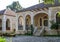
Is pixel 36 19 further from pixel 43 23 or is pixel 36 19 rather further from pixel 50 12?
pixel 50 12

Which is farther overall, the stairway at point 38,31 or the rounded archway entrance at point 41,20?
the rounded archway entrance at point 41,20

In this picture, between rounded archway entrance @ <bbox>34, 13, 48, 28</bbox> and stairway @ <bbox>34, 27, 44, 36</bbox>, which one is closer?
stairway @ <bbox>34, 27, 44, 36</bbox>

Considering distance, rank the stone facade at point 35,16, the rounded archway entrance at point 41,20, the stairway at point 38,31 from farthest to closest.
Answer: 1. the rounded archway entrance at point 41,20
2. the stone facade at point 35,16
3. the stairway at point 38,31

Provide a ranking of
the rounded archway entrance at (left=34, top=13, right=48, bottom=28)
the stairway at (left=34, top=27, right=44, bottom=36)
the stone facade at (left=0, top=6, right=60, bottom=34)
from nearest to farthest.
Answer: the stairway at (left=34, top=27, right=44, bottom=36) → the stone facade at (left=0, top=6, right=60, bottom=34) → the rounded archway entrance at (left=34, top=13, right=48, bottom=28)

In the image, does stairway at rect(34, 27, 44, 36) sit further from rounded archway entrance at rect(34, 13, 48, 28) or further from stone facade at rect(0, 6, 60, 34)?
rounded archway entrance at rect(34, 13, 48, 28)

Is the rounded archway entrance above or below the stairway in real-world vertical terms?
above

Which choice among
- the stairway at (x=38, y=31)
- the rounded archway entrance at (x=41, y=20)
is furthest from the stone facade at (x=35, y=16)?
the stairway at (x=38, y=31)

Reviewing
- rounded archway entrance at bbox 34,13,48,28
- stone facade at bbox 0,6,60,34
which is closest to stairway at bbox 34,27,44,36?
stone facade at bbox 0,6,60,34

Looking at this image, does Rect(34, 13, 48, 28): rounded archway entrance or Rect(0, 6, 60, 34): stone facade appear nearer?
Rect(0, 6, 60, 34): stone facade

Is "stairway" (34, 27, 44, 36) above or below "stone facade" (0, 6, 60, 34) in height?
below

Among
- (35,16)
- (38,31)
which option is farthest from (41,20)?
(38,31)

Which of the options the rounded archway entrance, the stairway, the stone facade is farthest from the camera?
the rounded archway entrance

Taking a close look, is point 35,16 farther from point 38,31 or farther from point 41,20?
point 38,31

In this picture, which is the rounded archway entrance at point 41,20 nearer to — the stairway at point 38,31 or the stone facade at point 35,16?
the stone facade at point 35,16
